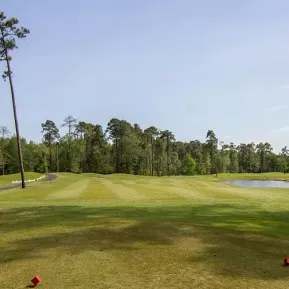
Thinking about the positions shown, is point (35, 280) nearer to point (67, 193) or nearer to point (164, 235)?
point (164, 235)

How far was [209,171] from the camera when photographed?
16562 cm

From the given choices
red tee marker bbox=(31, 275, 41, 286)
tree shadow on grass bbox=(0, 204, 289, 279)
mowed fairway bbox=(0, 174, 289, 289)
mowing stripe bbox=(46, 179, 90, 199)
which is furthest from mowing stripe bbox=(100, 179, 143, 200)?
red tee marker bbox=(31, 275, 41, 286)

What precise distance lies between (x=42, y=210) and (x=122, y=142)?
109447 millimetres

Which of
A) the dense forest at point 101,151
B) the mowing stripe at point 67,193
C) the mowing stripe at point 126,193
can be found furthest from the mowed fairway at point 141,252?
the dense forest at point 101,151

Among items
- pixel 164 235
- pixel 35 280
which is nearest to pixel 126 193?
pixel 164 235

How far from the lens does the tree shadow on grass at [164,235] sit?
8.41 meters

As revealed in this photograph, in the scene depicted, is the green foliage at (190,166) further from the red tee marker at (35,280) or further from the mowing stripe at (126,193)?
the red tee marker at (35,280)

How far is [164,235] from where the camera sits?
1066 centimetres

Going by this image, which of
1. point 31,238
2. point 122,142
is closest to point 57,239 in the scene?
point 31,238

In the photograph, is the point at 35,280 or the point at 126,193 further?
the point at 126,193

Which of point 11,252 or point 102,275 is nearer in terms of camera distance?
point 102,275

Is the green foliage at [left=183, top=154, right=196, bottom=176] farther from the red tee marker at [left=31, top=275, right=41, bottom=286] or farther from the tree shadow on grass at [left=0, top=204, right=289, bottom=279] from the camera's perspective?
the red tee marker at [left=31, top=275, right=41, bottom=286]

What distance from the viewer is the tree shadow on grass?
27.6 ft

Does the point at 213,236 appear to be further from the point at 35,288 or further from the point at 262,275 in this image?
the point at 35,288
